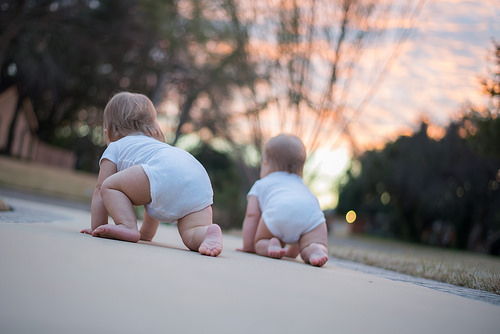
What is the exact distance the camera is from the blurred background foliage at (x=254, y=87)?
7809 mm

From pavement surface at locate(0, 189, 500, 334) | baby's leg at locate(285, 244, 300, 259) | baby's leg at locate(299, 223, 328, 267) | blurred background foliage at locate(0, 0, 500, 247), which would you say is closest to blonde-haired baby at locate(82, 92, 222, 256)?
pavement surface at locate(0, 189, 500, 334)

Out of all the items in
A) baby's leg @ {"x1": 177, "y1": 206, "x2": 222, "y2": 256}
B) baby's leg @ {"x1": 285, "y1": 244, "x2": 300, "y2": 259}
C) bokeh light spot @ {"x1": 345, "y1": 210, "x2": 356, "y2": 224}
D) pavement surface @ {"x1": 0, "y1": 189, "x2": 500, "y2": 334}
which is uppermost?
bokeh light spot @ {"x1": 345, "y1": 210, "x2": 356, "y2": 224}

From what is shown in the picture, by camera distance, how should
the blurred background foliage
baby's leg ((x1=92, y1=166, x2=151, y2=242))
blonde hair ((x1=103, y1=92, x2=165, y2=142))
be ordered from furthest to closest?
the blurred background foliage
blonde hair ((x1=103, y1=92, x2=165, y2=142))
baby's leg ((x1=92, y1=166, x2=151, y2=242))

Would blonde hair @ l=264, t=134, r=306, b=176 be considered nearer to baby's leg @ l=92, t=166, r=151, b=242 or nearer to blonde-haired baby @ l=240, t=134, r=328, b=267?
blonde-haired baby @ l=240, t=134, r=328, b=267

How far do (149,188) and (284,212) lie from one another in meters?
1.05

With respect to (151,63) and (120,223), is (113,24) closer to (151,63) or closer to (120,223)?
(151,63)

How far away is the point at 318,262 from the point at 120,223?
43.8 inches

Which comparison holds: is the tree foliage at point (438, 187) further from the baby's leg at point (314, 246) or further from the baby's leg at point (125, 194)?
the baby's leg at point (125, 194)

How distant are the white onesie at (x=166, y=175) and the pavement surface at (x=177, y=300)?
0.63 metres

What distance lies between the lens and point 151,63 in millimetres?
19125

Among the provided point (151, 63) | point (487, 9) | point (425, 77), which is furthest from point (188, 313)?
point (151, 63)

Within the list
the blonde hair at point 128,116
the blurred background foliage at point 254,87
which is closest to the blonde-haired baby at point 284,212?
the blonde hair at point 128,116

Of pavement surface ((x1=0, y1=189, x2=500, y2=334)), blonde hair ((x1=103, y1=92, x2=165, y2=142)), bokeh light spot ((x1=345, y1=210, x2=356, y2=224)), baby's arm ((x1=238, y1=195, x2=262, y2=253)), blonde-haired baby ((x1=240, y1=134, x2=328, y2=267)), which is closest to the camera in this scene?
pavement surface ((x1=0, y1=189, x2=500, y2=334))

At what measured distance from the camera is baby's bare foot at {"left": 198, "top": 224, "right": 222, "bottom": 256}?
2387 millimetres
